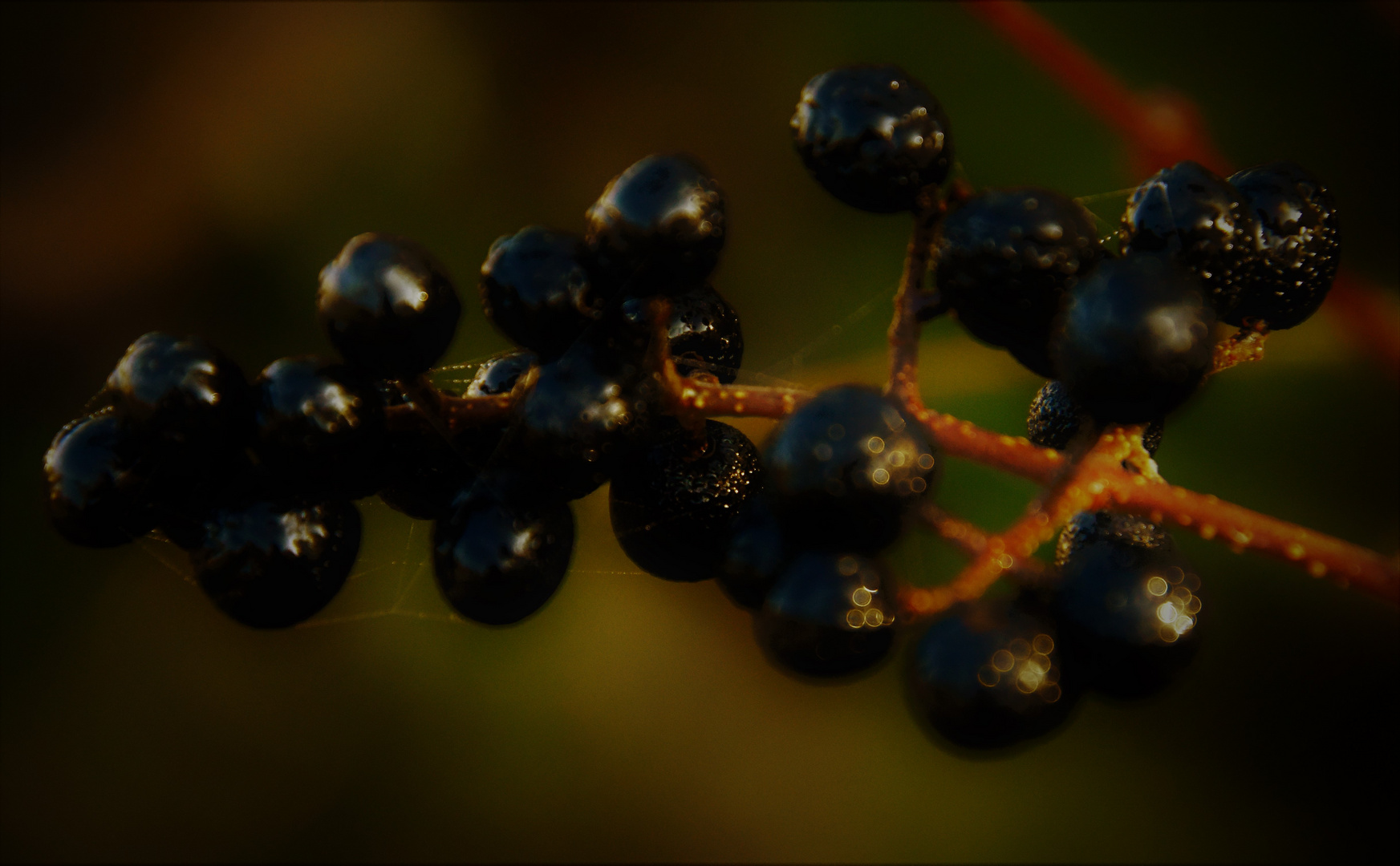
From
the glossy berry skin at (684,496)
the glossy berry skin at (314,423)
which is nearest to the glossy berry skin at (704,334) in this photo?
the glossy berry skin at (684,496)

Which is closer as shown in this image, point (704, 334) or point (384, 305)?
point (384, 305)

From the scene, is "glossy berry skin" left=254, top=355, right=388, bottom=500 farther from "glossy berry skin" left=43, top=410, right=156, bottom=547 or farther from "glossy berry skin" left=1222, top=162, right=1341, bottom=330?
"glossy berry skin" left=1222, top=162, right=1341, bottom=330

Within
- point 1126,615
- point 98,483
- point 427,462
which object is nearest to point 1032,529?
point 1126,615

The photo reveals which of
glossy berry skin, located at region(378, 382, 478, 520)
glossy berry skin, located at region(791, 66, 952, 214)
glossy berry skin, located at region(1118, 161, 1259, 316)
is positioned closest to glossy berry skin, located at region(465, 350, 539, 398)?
glossy berry skin, located at region(378, 382, 478, 520)

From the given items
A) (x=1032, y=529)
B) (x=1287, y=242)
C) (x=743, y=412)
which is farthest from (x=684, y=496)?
(x=1287, y=242)

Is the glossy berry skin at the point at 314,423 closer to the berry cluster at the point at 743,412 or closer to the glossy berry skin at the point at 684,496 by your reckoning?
the berry cluster at the point at 743,412

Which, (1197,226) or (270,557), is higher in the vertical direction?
(1197,226)

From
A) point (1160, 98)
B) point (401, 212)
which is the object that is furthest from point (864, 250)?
point (401, 212)

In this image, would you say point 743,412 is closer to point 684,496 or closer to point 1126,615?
point 684,496
